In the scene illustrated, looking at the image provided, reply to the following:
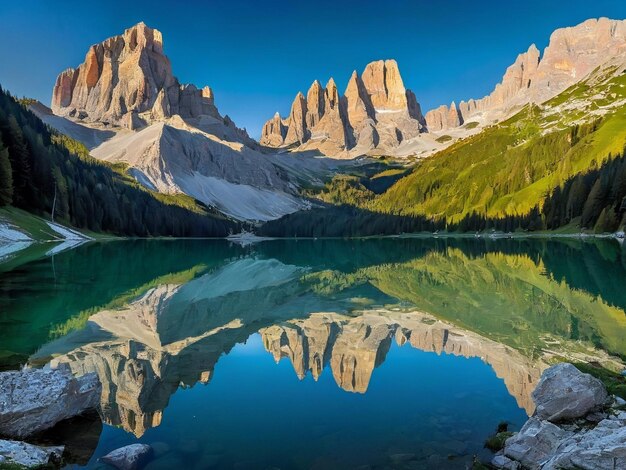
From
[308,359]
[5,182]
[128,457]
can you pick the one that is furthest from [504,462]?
[5,182]

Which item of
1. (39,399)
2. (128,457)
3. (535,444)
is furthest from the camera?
(39,399)

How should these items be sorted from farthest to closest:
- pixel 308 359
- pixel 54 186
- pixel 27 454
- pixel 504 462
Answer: pixel 54 186 < pixel 308 359 < pixel 504 462 < pixel 27 454

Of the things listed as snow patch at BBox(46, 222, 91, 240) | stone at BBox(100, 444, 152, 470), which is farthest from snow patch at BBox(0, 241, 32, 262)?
stone at BBox(100, 444, 152, 470)

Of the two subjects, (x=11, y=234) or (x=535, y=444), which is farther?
(x=11, y=234)

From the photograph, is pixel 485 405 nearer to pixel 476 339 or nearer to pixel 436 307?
pixel 476 339

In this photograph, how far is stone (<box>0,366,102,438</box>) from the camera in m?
12.1

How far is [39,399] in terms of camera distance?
12703mm

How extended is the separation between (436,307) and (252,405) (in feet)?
66.3

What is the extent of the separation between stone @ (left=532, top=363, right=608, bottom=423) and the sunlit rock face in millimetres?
1508

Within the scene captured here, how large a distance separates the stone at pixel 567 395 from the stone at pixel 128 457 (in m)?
10.7

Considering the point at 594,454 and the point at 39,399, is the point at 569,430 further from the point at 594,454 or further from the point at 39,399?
the point at 39,399

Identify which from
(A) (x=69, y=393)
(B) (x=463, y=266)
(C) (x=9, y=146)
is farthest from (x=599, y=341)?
(C) (x=9, y=146)

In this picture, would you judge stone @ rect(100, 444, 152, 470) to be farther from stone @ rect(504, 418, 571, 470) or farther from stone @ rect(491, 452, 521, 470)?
stone @ rect(504, 418, 571, 470)

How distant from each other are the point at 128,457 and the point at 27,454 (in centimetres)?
224
